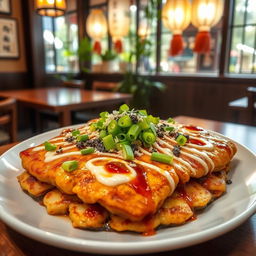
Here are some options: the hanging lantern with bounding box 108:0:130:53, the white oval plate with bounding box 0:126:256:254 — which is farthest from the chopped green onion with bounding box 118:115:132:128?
the hanging lantern with bounding box 108:0:130:53

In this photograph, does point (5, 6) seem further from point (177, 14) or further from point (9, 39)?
point (177, 14)

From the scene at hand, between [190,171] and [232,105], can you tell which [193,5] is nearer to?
[232,105]

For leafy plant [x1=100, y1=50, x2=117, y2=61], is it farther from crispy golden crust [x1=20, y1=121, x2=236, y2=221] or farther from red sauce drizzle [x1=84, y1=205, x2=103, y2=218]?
red sauce drizzle [x1=84, y1=205, x2=103, y2=218]

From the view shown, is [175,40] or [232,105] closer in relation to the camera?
[232,105]

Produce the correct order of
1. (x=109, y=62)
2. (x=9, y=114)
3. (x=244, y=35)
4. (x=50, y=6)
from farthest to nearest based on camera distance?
(x=109, y=62)
(x=244, y=35)
(x=50, y=6)
(x=9, y=114)

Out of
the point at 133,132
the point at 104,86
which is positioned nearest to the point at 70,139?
the point at 133,132

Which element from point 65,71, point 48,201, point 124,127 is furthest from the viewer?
point 65,71

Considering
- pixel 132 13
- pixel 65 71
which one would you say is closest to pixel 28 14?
pixel 65 71
